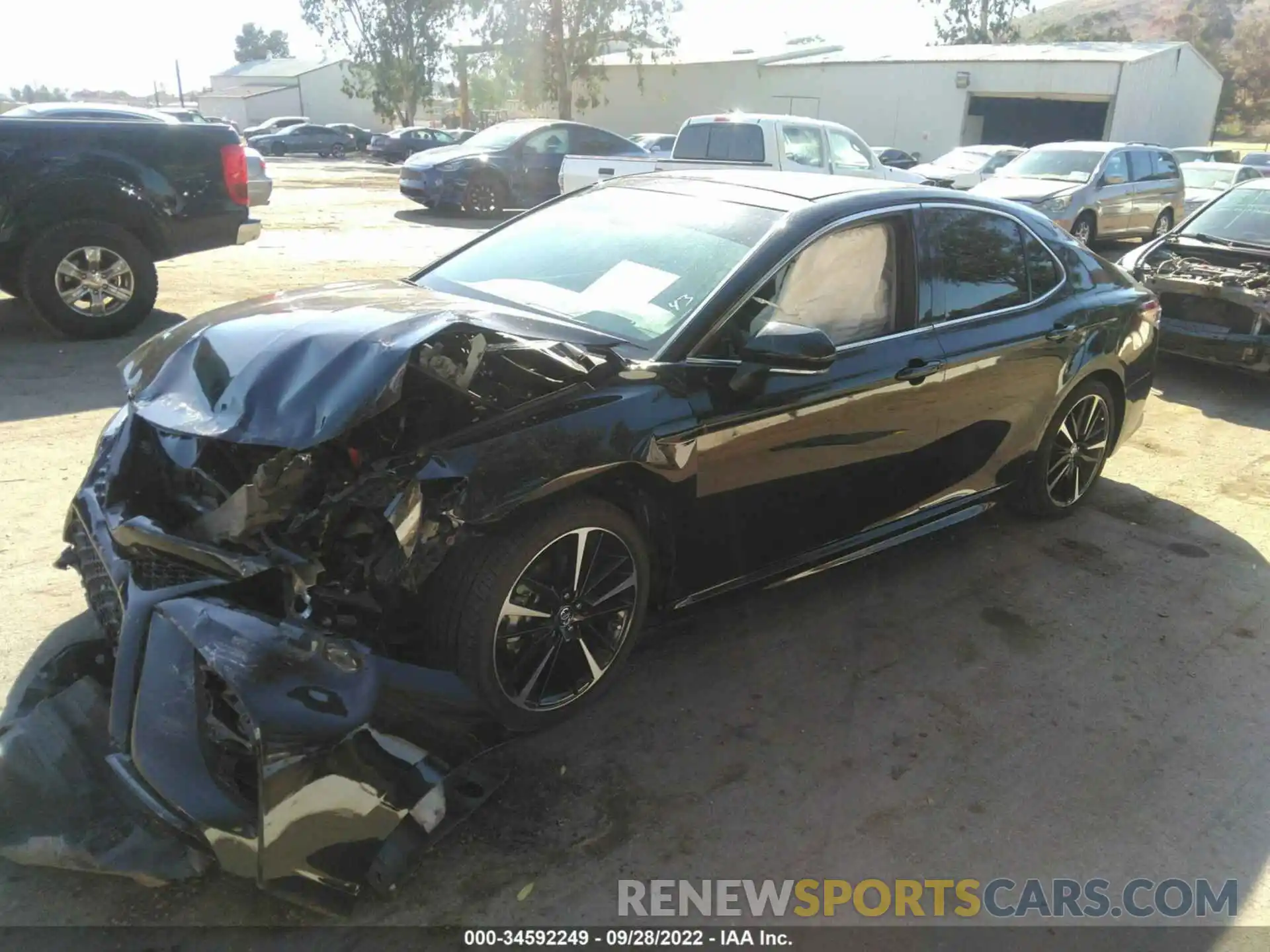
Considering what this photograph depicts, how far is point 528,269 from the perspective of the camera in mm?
3961

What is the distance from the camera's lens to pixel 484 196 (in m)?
16.0

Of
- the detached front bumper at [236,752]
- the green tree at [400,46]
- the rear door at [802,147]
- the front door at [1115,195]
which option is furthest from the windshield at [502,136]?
the green tree at [400,46]

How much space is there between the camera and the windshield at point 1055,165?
14227 millimetres

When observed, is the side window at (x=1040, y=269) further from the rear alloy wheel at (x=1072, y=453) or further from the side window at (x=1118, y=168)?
the side window at (x=1118, y=168)

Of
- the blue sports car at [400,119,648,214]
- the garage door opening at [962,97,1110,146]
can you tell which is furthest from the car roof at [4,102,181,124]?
the garage door opening at [962,97,1110,146]

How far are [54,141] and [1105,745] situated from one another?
7639 mm

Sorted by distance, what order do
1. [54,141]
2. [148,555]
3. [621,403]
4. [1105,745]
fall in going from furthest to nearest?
1. [54,141]
2. [1105,745]
3. [621,403]
4. [148,555]

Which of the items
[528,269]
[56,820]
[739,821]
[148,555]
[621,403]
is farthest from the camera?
[528,269]

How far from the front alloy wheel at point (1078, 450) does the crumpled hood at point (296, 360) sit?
2734 mm

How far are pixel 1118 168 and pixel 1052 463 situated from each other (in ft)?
38.2

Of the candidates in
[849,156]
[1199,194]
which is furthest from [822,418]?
[1199,194]

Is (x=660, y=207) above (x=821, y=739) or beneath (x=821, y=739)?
above

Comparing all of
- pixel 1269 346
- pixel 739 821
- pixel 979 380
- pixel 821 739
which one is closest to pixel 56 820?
pixel 739 821

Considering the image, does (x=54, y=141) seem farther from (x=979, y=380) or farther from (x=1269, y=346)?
(x=1269, y=346)
